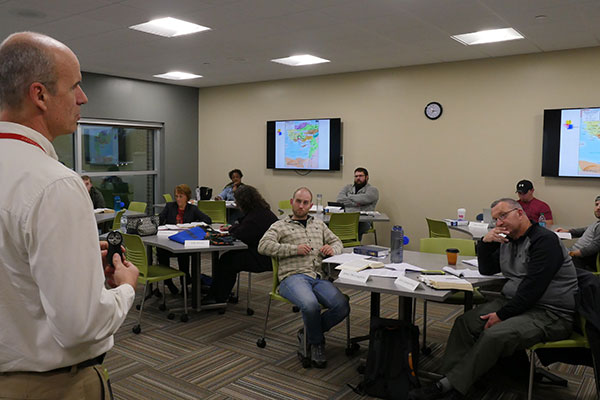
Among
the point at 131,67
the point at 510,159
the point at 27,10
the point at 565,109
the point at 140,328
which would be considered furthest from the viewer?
the point at 131,67

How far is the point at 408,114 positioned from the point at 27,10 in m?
5.30

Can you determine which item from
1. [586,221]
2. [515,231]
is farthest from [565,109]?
[515,231]

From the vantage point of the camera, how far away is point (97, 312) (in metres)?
1.03

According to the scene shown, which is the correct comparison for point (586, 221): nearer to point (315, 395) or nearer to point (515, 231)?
point (515, 231)

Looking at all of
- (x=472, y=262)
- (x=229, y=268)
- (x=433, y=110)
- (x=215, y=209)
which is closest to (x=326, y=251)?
(x=472, y=262)

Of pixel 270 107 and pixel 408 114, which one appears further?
pixel 270 107

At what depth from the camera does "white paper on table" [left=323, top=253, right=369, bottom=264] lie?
12.0 ft

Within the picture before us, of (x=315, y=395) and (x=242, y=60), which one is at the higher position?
(x=242, y=60)

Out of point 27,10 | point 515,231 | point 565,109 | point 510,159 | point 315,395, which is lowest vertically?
point 315,395

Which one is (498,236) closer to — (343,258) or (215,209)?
(343,258)

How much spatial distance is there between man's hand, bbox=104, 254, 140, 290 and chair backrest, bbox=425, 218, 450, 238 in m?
4.96

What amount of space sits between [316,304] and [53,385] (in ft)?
8.61

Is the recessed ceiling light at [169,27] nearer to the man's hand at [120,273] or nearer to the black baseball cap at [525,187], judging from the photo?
the black baseball cap at [525,187]

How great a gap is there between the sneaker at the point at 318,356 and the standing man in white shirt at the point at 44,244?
8.89 feet
